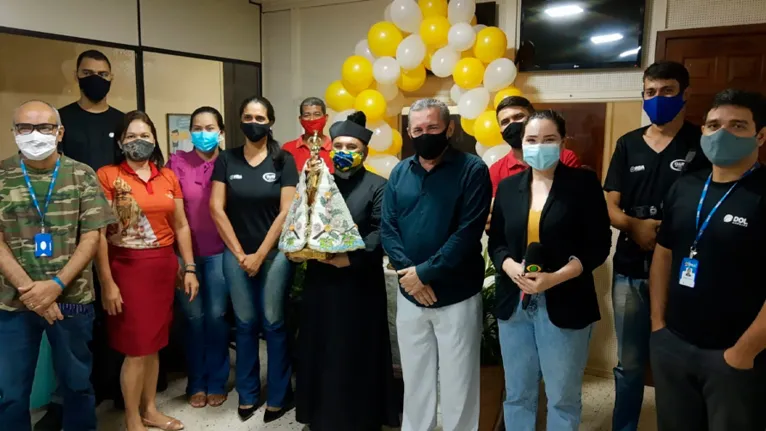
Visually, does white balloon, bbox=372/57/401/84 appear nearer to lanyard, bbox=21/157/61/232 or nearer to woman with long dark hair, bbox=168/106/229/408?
woman with long dark hair, bbox=168/106/229/408

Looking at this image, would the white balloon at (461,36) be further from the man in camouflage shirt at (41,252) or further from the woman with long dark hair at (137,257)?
the man in camouflage shirt at (41,252)

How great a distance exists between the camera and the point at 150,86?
4352 mm

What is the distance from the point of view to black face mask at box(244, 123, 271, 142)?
300 centimetres

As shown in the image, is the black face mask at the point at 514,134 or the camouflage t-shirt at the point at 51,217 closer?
the camouflage t-shirt at the point at 51,217

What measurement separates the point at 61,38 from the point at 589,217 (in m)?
3.41

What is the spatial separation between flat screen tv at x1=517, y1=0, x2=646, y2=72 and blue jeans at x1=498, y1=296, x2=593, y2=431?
85.1 inches

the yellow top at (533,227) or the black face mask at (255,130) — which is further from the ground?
the black face mask at (255,130)

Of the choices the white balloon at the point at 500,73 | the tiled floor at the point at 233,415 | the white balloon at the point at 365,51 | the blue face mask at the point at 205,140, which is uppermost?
the white balloon at the point at 365,51

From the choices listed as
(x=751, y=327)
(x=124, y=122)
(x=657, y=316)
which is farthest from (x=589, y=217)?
(x=124, y=122)

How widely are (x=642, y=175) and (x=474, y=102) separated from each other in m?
1.44

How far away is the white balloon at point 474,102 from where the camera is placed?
3668 millimetres

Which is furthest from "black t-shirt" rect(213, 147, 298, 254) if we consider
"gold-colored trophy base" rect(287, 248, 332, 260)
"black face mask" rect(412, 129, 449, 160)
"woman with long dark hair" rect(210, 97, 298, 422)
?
"black face mask" rect(412, 129, 449, 160)

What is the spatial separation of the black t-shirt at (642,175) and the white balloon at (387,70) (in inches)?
→ 69.2

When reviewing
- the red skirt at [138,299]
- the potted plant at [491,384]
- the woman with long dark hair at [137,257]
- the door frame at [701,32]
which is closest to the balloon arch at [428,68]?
the door frame at [701,32]
